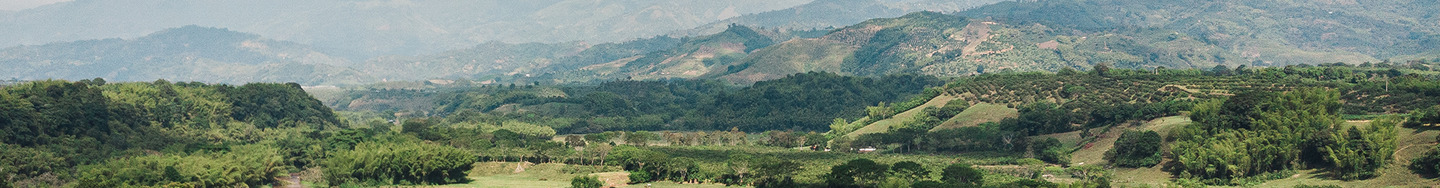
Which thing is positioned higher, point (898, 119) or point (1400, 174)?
point (898, 119)

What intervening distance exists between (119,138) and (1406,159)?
9149 centimetres

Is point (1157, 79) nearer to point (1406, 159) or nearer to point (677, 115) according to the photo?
point (1406, 159)

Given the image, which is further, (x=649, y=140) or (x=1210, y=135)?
(x=649, y=140)

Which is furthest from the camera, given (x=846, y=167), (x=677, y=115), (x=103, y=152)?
(x=677, y=115)

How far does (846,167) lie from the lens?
3088 inches

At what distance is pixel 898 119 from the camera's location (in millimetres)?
141500

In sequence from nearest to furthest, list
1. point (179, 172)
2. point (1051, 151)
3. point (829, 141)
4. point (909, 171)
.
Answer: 1. point (179, 172)
2. point (909, 171)
3. point (1051, 151)
4. point (829, 141)

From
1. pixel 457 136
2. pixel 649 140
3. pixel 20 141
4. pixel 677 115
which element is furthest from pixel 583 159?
pixel 677 115

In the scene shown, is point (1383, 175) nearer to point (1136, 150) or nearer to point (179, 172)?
point (1136, 150)

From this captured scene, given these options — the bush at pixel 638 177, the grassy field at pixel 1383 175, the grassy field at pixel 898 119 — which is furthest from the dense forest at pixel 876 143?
the grassy field at pixel 898 119

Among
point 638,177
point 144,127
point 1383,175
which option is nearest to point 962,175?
point 638,177

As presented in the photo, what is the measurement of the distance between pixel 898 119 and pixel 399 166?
220 ft

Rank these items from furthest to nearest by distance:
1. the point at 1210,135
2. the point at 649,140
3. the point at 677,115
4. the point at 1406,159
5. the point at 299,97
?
the point at 677,115 → the point at 299,97 → the point at 649,140 → the point at 1210,135 → the point at 1406,159

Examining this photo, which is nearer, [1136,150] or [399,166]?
[399,166]
